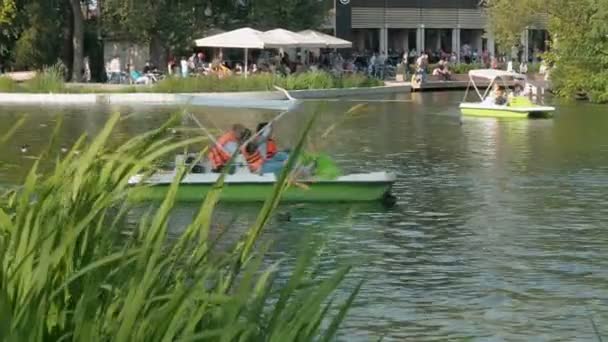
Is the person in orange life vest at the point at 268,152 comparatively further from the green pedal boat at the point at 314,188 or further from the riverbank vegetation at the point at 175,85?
the riverbank vegetation at the point at 175,85

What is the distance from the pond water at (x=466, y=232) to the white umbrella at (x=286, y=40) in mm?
18463

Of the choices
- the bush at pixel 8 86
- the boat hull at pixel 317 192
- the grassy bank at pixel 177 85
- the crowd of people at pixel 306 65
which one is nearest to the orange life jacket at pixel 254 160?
the boat hull at pixel 317 192

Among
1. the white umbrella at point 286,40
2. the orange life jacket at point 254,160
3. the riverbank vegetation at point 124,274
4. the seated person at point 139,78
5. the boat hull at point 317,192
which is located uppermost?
the riverbank vegetation at point 124,274

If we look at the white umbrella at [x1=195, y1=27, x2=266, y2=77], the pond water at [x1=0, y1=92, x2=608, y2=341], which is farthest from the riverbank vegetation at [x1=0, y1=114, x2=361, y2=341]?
the white umbrella at [x1=195, y1=27, x2=266, y2=77]

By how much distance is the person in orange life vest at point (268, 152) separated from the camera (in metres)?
18.5

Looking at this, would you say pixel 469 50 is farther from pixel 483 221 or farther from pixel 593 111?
pixel 483 221

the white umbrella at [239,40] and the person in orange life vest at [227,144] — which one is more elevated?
the white umbrella at [239,40]

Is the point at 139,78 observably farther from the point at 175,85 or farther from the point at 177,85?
the point at 177,85

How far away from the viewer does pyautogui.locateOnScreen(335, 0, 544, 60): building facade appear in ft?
280

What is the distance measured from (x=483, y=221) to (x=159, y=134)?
42.2ft

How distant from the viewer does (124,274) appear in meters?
4.55

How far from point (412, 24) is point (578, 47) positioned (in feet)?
123

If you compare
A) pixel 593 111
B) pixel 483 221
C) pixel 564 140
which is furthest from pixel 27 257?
pixel 593 111

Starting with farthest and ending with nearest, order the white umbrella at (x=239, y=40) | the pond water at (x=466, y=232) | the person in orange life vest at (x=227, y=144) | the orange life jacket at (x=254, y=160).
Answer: the white umbrella at (x=239, y=40), the orange life jacket at (x=254, y=160), the person in orange life vest at (x=227, y=144), the pond water at (x=466, y=232)
